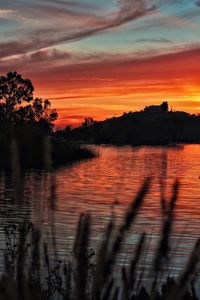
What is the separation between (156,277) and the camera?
2.71m

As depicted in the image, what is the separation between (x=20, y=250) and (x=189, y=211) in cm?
3137

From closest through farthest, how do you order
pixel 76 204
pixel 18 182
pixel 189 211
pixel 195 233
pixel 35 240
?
pixel 18 182 → pixel 35 240 → pixel 195 233 → pixel 189 211 → pixel 76 204

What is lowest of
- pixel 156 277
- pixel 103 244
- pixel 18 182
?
pixel 156 277

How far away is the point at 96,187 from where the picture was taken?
49.8 metres

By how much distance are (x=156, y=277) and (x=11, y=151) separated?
3.12 ft

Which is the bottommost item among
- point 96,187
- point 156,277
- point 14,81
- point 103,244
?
point 96,187

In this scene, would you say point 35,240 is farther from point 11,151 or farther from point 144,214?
point 144,214

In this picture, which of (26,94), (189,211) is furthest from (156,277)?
(26,94)

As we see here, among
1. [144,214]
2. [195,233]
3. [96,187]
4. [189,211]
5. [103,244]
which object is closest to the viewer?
[103,244]

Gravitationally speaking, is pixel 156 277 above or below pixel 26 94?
below

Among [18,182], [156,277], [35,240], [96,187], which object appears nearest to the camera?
[18,182]

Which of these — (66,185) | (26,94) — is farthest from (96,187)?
(26,94)

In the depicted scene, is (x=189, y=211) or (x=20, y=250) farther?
(x=189, y=211)

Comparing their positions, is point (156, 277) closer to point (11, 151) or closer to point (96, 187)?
point (11, 151)
